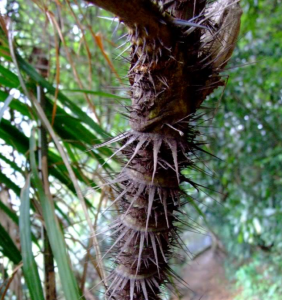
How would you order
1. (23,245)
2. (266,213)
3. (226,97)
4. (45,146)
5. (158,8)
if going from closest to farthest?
1. (158,8)
2. (23,245)
3. (45,146)
4. (226,97)
5. (266,213)

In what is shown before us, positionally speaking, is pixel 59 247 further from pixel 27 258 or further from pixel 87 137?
pixel 87 137

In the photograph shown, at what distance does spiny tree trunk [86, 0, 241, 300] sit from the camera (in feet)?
0.91

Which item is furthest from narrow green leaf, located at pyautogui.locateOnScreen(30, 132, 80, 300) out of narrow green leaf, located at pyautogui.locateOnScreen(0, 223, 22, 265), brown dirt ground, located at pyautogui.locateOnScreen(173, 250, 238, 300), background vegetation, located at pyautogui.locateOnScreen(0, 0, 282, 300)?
brown dirt ground, located at pyautogui.locateOnScreen(173, 250, 238, 300)

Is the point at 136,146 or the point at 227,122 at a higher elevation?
the point at 227,122

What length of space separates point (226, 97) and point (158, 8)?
172cm

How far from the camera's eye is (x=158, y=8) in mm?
243

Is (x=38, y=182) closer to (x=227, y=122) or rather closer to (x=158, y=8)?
(x=158, y=8)

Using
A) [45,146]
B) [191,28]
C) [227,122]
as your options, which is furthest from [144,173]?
[227,122]

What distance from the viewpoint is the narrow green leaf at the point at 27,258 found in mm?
421

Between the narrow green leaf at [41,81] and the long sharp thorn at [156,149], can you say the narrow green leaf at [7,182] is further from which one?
the long sharp thorn at [156,149]

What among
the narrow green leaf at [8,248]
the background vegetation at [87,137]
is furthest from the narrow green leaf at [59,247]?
the narrow green leaf at [8,248]

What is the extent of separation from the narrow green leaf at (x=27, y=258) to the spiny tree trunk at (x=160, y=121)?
0.12 m

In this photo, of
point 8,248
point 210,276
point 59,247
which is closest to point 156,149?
point 59,247

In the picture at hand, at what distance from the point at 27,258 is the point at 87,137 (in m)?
0.28
